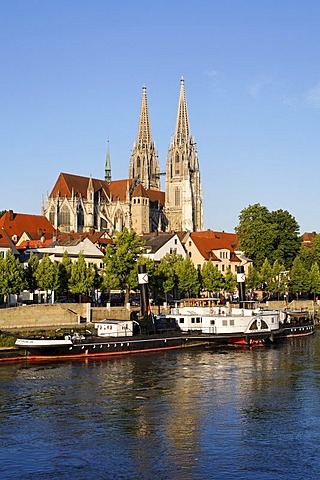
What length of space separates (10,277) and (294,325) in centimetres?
3125

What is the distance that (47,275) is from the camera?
258ft

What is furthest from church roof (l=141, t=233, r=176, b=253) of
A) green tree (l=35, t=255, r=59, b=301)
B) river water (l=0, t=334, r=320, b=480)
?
river water (l=0, t=334, r=320, b=480)

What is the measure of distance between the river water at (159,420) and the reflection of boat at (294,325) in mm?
22314

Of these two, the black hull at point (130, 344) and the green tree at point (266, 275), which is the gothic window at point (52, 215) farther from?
the black hull at point (130, 344)

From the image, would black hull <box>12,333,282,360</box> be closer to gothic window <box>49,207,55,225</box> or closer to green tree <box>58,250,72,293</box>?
green tree <box>58,250,72,293</box>

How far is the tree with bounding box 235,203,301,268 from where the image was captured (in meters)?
123

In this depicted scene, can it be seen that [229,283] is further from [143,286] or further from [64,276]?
[143,286]

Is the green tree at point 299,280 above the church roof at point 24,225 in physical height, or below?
below

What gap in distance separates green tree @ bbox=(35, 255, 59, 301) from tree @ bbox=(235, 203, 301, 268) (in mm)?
51181

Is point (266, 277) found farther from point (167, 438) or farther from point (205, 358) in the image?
point (167, 438)

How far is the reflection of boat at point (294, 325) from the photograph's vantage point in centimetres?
7769

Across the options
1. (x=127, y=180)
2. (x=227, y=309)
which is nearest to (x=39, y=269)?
(x=227, y=309)

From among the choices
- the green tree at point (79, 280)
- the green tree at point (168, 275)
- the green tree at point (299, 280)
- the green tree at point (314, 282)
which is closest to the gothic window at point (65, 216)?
the green tree at point (299, 280)

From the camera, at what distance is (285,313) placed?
8488cm
